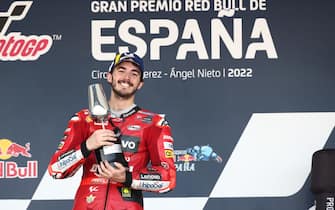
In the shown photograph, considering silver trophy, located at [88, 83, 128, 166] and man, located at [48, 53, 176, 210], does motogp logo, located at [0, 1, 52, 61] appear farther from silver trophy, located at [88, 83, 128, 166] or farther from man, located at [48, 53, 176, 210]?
silver trophy, located at [88, 83, 128, 166]

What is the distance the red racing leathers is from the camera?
4004mm

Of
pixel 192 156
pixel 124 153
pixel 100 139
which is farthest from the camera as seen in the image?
pixel 192 156

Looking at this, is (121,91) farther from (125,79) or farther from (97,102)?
(97,102)

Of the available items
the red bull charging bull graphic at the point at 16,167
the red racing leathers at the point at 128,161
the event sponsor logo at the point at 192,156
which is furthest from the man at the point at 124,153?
the red bull charging bull graphic at the point at 16,167

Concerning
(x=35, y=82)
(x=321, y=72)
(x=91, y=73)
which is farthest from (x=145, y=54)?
(x=321, y=72)

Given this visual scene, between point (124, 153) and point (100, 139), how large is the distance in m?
0.27

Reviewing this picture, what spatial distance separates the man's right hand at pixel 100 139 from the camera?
3.87m

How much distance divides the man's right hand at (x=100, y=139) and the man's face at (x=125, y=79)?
314mm

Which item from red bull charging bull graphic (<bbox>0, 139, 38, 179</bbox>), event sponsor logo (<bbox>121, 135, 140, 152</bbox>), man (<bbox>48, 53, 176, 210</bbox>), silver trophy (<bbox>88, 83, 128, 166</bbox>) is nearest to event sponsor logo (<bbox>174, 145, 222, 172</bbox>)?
red bull charging bull graphic (<bbox>0, 139, 38, 179</bbox>)

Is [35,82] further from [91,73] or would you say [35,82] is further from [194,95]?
[194,95]

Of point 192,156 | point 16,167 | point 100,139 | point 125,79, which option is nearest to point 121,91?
point 125,79

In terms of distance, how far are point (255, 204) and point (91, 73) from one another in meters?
1.42

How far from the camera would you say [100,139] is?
3877 mm

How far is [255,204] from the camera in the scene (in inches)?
227
